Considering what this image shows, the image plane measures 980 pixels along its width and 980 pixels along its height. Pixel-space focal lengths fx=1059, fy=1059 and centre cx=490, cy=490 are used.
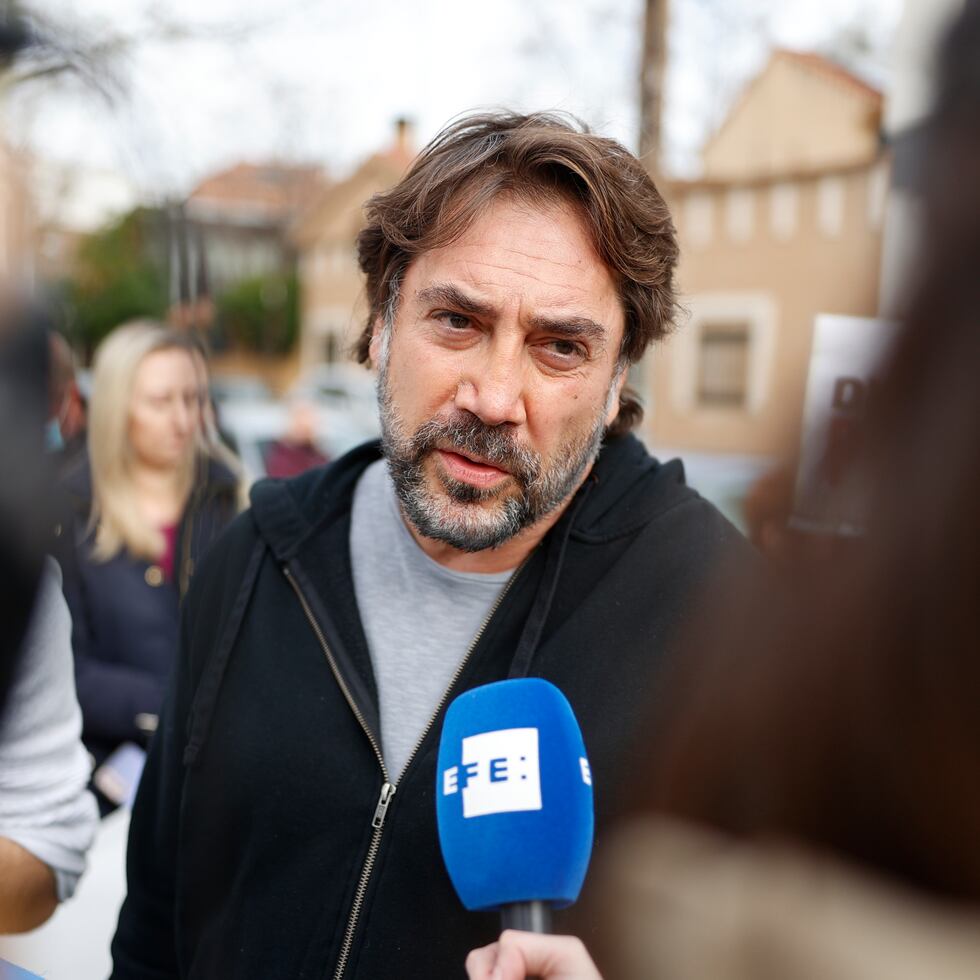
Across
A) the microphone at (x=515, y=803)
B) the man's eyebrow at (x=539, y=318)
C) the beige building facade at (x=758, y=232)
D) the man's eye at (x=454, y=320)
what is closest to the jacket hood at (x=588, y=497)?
the man's eyebrow at (x=539, y=318)

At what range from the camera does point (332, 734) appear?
1.82 m

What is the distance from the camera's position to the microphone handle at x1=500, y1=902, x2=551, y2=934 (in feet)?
3.92

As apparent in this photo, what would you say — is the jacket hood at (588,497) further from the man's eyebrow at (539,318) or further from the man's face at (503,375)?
→ the man's eyebrow at (539,318)

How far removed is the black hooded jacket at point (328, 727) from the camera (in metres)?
1.69

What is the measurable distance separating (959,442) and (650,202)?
139 centimetres

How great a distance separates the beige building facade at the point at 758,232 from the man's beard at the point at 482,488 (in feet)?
44.9

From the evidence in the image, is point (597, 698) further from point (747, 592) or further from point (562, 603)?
point (747, 592)

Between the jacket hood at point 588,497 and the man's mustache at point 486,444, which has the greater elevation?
the man's mustache at point 486,444

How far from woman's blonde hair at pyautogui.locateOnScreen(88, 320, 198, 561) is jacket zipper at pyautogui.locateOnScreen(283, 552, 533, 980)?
1.67 metres

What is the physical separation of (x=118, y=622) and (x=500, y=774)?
228 cm

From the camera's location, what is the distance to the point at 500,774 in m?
1.34

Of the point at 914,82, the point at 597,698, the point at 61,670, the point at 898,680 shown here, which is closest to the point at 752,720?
the point at 898,680

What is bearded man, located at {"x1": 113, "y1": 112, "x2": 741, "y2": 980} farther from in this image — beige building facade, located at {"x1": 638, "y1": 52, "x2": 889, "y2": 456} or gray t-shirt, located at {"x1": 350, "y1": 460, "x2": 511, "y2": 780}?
beige building facade, located at {"x1": 638, "y1": 52, "x2": 889, "y2": 456}

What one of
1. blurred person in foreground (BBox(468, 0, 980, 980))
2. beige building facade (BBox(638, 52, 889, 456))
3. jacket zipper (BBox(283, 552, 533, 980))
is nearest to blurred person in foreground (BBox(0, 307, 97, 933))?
jacket zipper (BBox(283, 552, 533, 980))
